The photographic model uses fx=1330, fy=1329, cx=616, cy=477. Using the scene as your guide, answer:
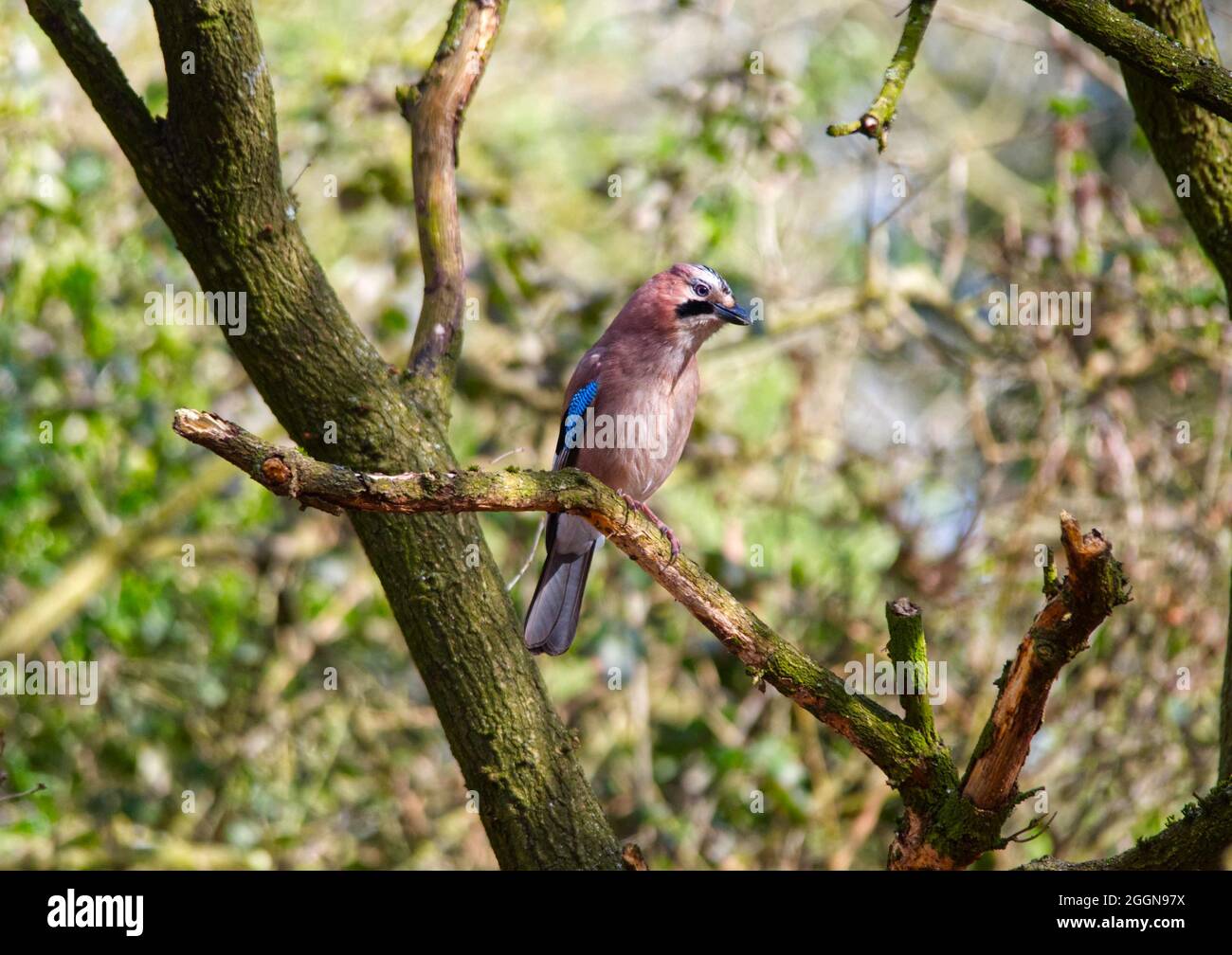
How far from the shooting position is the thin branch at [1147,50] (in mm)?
3402

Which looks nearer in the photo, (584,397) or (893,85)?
(893,85)

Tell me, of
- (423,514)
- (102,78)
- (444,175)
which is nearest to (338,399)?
(423,514)

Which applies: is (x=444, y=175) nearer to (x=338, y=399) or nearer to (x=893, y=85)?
(x=338, y=399)

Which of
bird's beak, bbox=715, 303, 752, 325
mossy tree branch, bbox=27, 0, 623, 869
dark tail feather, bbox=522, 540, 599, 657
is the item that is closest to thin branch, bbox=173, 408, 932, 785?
mossy tree branch, bbox=27, 0, 623, 869

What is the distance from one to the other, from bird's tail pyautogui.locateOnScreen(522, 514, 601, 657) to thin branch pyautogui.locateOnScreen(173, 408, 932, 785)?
4.77ft

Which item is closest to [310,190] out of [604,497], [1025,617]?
[1025,617]

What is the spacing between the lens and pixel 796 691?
133 inches

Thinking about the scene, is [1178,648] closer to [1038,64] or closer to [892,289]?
[892,289]

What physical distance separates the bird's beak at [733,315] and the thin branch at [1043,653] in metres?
2.14

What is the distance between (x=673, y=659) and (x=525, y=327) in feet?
6.62

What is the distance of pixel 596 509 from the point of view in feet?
10.9

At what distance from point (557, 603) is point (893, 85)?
247cm

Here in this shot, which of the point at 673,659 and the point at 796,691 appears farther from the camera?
the point at 673,659

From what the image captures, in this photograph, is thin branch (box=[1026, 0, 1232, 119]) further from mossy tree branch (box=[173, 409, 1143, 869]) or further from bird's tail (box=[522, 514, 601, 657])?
bird's tail (box=[522, 514, 601, 657])
